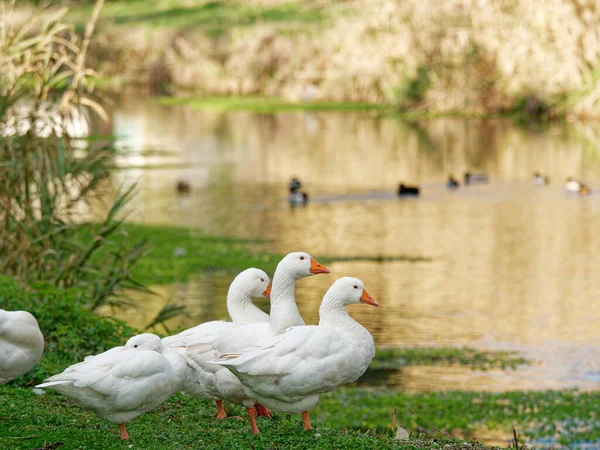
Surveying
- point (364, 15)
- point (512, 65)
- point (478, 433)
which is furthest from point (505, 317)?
point (364, 15)

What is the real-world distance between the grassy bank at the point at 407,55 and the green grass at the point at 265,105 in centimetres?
144

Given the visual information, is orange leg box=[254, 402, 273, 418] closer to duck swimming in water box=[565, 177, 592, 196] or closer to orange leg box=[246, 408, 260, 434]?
orange leg box=[246, 408, 260, 434]

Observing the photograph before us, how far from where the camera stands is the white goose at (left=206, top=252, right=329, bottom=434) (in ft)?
34.8

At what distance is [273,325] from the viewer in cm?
1078

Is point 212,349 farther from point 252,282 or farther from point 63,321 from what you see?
point 63,321

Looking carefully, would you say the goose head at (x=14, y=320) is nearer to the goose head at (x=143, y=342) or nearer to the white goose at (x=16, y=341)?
the white goose at (x=16, y=341)

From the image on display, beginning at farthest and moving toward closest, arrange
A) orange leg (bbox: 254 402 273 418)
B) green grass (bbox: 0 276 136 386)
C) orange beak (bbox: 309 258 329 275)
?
green grass (bbox: 0 276 136 386)
orange leg (bbox: 254 402 273 418)
orange beak (bbox: 309 258 329 275)

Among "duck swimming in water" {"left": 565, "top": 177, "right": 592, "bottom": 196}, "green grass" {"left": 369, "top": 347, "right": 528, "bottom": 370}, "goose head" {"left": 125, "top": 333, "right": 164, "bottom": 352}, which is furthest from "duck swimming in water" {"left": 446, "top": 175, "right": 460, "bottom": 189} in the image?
"goose head" {"left": 125, "top": 333, "right": 164, "bottom": 352}

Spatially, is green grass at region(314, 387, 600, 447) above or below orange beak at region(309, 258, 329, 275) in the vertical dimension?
below

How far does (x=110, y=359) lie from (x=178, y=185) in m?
29.7

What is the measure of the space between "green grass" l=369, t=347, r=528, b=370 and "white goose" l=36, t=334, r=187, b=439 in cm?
877

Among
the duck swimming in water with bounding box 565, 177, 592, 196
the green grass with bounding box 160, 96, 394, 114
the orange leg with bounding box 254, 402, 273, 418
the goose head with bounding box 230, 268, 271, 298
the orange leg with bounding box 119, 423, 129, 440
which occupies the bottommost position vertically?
the duck swimming in water with bounding box 565, 177, 592, 196

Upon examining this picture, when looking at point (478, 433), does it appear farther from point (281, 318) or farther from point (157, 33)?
point (157, 33)

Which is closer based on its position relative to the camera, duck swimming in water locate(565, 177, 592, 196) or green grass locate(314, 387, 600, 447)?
green grass locate(314, 387, 600, 447)
